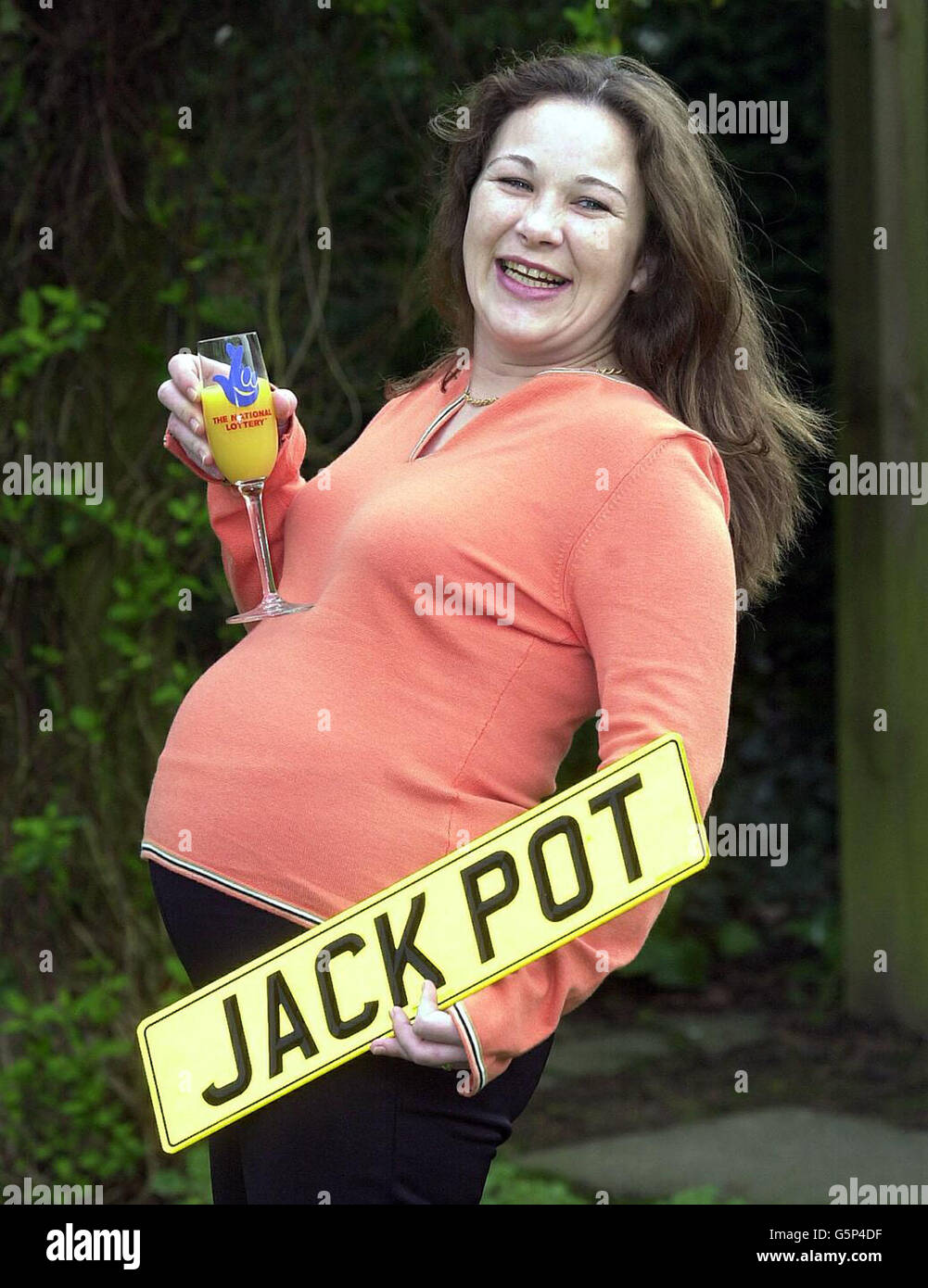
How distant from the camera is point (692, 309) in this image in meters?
1.69

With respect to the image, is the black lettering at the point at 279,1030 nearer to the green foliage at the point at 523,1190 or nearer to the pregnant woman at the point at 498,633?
the pregnant woman at the point at 498,633

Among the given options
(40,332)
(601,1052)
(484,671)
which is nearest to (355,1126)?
(484,671)

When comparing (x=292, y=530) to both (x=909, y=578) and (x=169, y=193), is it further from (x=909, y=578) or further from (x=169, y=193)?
(x=909, y=578)

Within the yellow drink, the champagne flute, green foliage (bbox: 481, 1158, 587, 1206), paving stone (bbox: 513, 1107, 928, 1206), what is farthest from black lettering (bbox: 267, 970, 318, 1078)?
paving stone (bbox: 513, 1107, 928, 1206)

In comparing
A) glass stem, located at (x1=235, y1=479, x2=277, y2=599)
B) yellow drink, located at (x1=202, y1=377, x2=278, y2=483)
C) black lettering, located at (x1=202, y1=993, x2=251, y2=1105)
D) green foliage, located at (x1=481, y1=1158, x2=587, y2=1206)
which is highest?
yellow drink, located at (x1=202, y1=377, x2=278, y2=483)

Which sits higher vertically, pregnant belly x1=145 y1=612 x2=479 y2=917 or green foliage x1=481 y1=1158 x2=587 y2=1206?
pregnant belly x1=145 y1=612 x2=479 y2=917

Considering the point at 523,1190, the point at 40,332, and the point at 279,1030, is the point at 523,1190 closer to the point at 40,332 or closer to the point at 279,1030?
the point at 40,332

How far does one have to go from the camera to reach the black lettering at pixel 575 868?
1295 mm

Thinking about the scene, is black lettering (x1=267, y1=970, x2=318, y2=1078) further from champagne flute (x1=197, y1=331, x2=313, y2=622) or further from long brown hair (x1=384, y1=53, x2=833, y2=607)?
long brown hair (x1=384, y1=53, x2=833, y2=607)

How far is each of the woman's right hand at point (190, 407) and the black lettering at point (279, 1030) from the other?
0.70m

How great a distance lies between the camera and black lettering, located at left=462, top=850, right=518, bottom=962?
51.6 inches

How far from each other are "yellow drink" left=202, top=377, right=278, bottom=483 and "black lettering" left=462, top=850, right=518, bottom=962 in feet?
2.14

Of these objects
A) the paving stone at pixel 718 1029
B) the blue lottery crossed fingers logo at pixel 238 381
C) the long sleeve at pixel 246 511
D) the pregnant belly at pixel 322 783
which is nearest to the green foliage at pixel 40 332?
the long sleeve at pixel 246 511
